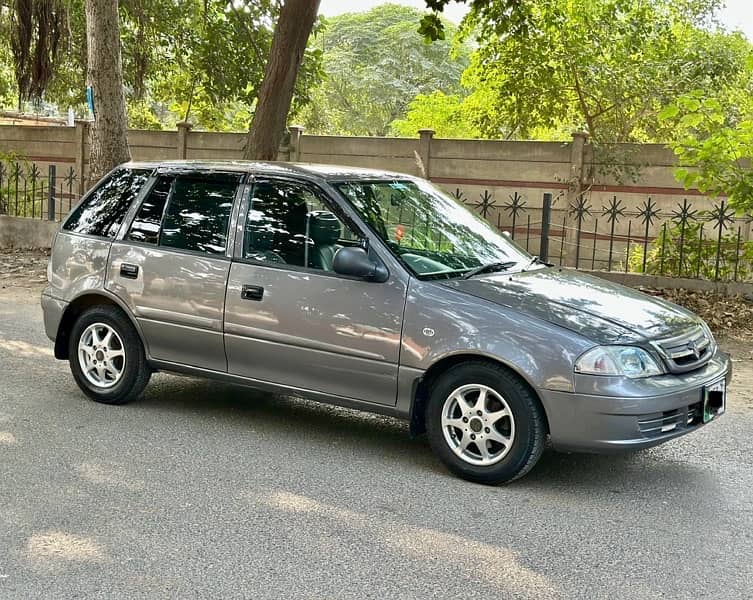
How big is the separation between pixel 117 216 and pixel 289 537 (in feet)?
10.6

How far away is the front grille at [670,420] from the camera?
5.01 m

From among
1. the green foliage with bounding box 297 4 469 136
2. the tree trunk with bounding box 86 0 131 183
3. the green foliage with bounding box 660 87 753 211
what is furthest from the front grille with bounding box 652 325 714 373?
the green foliage with bounding box 297 4 469 136

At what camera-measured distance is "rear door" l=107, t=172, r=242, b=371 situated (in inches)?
246

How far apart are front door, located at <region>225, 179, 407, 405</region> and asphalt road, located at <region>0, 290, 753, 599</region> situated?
0.48 m

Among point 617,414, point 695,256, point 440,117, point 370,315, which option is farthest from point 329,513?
point 440,117

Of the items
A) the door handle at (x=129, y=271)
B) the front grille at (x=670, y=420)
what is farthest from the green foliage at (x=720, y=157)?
the door handle at (x=129, y=271)

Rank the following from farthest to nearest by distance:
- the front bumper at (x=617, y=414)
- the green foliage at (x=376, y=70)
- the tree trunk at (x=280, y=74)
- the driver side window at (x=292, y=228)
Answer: the green foliage at (x=376, y=70) → the tree trunk at (x=280, y=74) → the driver side window at (x=292, y=228) → the front bumper at (x=617, y=414)

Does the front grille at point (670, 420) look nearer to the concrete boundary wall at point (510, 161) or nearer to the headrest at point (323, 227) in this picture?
the headrest at point (323, 227)

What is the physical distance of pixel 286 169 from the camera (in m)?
6.26

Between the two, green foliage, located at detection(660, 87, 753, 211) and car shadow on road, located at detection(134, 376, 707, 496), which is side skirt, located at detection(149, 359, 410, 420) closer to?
car shadow on road, located at detection(134, 376, 707, 496)

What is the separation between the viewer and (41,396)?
7.07 meters

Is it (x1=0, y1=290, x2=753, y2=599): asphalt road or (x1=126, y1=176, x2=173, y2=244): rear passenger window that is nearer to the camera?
(x1=0, y1=290, x2=753, y2=599): asphalt road

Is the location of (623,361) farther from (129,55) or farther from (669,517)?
(129,55)

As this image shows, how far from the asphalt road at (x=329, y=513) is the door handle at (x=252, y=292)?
Result: 90 cm
